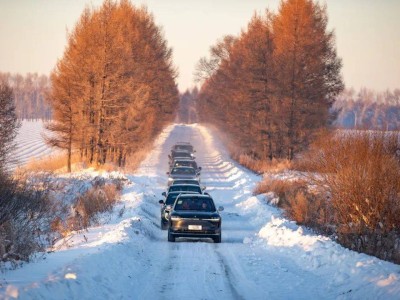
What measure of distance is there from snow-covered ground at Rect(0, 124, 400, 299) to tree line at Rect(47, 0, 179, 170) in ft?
72.3

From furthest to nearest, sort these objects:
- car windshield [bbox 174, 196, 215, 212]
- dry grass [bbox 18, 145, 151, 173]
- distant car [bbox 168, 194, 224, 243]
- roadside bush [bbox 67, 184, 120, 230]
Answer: dry grass [bbox 18, 145, 151, 173], roadside bush [bbox 67, 184, 120, 230], car windshield [bbox 174, 196, 215, 212], distant car [bbox 168, 194, 224, 243]

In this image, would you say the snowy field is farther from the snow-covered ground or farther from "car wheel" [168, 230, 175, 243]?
the snow-covered ground

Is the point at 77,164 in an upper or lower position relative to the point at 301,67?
lower

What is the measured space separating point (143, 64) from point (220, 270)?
122 ft

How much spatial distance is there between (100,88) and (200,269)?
101ft

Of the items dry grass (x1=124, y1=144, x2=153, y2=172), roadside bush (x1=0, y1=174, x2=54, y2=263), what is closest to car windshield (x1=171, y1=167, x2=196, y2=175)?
dry grass (x1=124, y1=144, x2=153, y2=172)

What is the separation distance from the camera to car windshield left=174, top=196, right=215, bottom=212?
20027 millimetres

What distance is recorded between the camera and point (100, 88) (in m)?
42.9

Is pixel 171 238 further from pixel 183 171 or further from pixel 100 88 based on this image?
pixel 100 88

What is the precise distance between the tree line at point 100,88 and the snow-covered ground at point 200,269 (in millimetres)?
22036

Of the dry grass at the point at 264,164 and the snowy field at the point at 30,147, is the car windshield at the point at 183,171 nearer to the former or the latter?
the dry grass at the point at 264,164

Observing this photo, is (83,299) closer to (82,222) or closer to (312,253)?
(312,253)

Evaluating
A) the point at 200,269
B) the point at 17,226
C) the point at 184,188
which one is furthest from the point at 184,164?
the point at 200,269

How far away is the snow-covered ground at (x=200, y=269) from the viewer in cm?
1009
